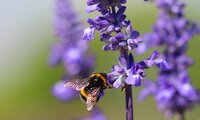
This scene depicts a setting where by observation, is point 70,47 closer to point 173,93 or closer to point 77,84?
point 173,93

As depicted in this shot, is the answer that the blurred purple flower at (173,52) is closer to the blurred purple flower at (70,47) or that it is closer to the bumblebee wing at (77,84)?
the blurred purple flower at (70,47)

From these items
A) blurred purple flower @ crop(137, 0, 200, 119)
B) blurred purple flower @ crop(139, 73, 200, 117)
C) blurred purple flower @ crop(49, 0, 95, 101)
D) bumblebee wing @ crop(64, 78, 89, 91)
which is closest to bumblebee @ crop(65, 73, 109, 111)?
bumblebee wing @ crop(64, 78, 89, 91)

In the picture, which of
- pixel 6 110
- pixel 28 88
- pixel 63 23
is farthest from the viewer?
pixel 28 88

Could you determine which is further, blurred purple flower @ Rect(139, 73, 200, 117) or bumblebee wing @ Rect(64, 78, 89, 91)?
blurred purple flower @ Rect(139, 73, 200, 117)

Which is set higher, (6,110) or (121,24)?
(121,24)

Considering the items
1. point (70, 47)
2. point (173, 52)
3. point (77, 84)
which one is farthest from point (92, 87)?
point (70, 47)

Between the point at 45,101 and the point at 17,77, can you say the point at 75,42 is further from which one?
the point at 17,77

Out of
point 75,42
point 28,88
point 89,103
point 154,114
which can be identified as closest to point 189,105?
point 75,42

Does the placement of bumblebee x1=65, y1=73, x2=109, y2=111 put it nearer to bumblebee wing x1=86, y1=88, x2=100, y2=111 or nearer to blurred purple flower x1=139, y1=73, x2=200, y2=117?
bumblebee wing x1=86, y1=88, x2=100, y2=111

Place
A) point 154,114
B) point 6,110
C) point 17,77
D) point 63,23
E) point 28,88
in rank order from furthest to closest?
point 17,77
point 28,88
point 6,110
point 154,114
point 63,23
